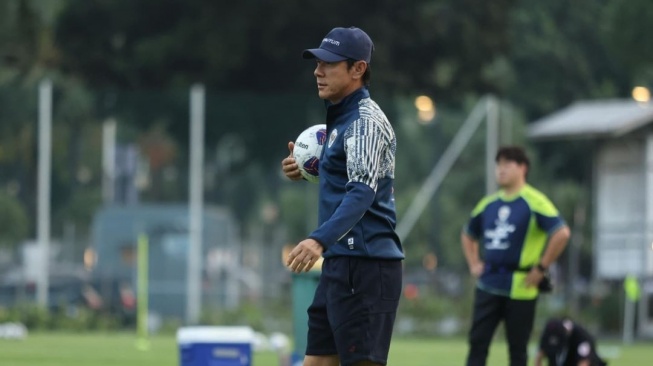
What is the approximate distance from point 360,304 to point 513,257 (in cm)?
539

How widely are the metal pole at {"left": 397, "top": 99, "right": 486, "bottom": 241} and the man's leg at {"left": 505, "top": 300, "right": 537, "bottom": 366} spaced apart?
18.5 m

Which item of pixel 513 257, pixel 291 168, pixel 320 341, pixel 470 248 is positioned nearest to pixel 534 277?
pixel 513 257

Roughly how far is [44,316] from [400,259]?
22.2 m

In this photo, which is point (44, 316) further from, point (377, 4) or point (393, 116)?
point (377, 4)

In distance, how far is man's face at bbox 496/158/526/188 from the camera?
44.5 feet

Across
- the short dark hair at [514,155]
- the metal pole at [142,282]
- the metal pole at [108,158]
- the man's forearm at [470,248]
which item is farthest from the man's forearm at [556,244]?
the metal pole at [108,158]

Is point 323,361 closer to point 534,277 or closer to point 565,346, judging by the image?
point 534,277

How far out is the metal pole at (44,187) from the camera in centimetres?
3016

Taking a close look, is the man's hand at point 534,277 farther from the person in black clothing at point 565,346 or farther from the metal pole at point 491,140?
the metal pole at point 491,140

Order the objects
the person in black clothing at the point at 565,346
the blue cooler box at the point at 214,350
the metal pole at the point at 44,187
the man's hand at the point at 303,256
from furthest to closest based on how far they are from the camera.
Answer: the metal pole at the point at 44,187 → the person in black clothing at the point at 565,346 → the blue cooler box at the point at 214,350 → the man's hand at the point at 303,256

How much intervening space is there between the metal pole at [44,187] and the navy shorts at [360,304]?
22.2m

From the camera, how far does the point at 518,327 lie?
13336 millimetres

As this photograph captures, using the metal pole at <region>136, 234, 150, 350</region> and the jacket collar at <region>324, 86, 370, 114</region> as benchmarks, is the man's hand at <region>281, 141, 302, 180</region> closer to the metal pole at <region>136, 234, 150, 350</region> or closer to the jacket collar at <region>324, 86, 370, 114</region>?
the jacket collar at <region>324, 86, 370, 114</region>

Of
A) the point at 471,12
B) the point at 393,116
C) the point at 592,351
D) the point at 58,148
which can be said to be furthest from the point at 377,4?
the point at 592,351
